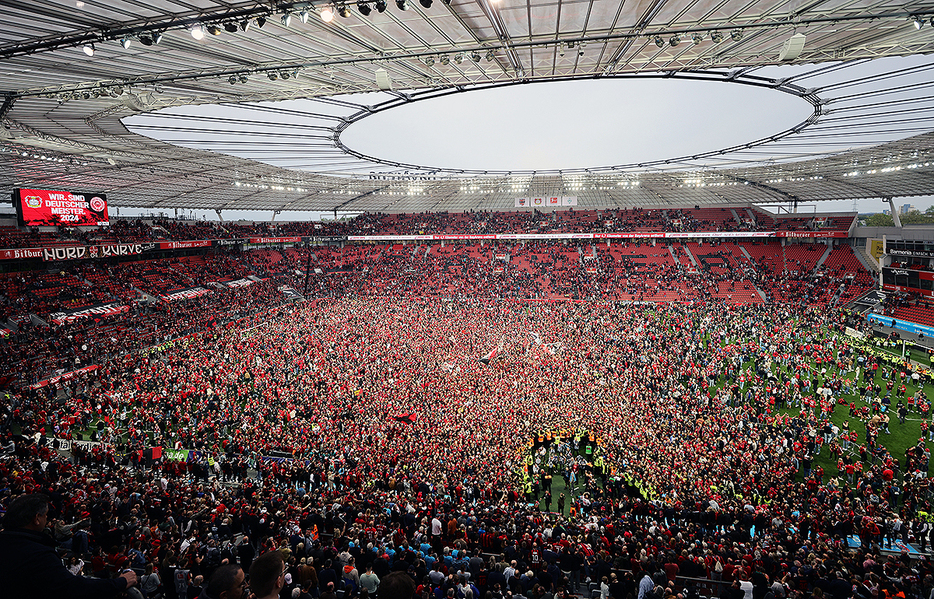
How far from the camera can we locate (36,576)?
2.28m

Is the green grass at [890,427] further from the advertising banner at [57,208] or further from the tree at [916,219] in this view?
the tree at [916,219]

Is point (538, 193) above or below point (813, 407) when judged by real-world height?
above

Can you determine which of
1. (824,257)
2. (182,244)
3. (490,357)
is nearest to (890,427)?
(490,357)

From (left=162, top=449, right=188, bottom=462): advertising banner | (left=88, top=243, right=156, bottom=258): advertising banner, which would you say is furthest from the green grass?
(left=88, top=243, right=156, bottom=258): advertising banner

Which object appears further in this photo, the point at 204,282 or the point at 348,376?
the point at 204,282

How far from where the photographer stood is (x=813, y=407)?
16.0m

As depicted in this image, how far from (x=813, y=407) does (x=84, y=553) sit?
2162 cm

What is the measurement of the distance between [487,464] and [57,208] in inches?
979

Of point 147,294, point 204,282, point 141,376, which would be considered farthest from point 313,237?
point 141,376

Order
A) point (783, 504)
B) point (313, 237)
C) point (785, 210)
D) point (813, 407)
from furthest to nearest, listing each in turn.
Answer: point (313, 237), point (785, 210), point (813, 407), point (783, 504)

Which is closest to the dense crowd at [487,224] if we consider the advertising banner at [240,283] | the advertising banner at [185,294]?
the advertising banner at [185,294]

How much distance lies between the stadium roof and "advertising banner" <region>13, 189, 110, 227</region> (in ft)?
5.54

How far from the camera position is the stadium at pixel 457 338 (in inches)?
281

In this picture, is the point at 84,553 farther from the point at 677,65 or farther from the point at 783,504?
the point at 677,65
